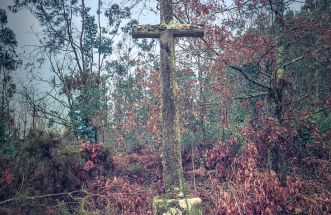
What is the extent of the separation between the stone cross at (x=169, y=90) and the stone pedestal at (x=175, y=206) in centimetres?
21

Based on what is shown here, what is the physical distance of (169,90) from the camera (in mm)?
5750

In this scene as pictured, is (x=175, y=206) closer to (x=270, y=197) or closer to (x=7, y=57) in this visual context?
(x=270, y=197)

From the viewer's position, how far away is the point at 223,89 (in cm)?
962

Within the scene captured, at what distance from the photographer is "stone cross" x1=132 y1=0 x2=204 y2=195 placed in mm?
5461

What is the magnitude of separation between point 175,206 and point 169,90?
2213mm

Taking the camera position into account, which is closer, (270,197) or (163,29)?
(270,197)

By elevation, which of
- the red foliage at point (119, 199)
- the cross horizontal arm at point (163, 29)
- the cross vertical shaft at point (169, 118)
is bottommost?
the red foliage at point (119, 199)

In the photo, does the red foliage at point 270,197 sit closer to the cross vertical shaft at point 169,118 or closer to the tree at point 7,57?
the cross vertical shaft at point 169,118

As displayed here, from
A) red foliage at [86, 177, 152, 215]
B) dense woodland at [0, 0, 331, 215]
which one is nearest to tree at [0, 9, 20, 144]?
dense woodland at [0, 0, 331, 215]

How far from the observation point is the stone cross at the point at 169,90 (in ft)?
17.9

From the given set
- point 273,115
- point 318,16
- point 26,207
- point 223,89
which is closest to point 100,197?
point 26,207

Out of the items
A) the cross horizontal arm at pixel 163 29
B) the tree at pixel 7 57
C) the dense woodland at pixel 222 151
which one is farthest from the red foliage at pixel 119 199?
the tree at pixel 7 57

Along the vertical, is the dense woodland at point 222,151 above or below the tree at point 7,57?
below

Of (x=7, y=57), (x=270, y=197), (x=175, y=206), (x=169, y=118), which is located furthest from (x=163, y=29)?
(x=7, y=57)
